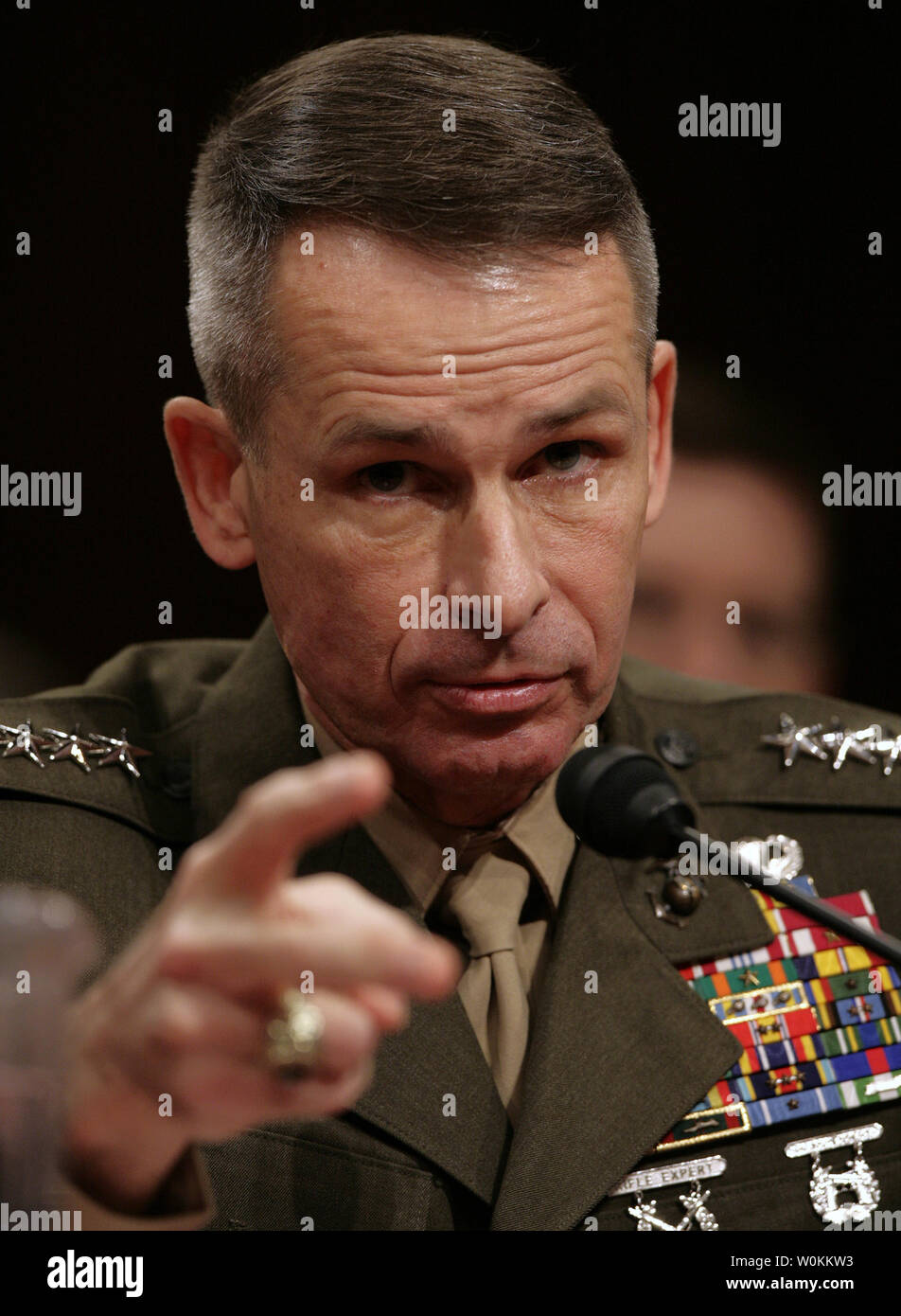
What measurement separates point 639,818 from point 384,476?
514 mm

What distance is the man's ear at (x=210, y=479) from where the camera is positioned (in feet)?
5.30

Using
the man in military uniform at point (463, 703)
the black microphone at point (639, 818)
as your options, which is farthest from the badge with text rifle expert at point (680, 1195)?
the black microphone at point (639, 818)

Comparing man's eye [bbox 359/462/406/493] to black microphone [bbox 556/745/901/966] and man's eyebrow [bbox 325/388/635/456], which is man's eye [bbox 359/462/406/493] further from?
black microphone [bbox 556/745/901/966]

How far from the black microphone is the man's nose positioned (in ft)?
0.88

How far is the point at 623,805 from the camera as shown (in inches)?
42.8

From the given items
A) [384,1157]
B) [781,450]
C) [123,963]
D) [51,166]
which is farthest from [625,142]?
[123,963]

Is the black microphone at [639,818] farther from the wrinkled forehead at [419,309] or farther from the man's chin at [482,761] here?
the wrinkled forehead at [419,309]

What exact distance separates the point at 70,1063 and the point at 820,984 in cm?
99


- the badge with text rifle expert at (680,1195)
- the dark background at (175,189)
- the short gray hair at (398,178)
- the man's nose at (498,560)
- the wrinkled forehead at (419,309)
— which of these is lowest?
the badge with text rifle expert at (680,1195)

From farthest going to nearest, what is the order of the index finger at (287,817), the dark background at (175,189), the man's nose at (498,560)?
the dark background at (175,189) → the man's nose at (498,560) → the index finger at (287,817)

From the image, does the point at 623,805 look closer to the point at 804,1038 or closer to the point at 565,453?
the point at 565,453

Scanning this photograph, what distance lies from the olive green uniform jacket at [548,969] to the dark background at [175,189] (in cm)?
49

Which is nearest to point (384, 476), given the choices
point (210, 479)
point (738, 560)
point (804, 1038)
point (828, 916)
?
point (210, 479)

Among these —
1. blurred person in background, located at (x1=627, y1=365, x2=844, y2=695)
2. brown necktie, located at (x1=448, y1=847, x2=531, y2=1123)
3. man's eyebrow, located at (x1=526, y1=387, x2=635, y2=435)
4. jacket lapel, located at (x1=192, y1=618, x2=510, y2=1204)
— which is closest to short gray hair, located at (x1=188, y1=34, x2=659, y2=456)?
man's eyebrow, located at (x1=526, y1=387, x2=635, y2=435)
